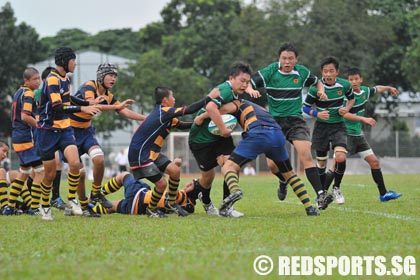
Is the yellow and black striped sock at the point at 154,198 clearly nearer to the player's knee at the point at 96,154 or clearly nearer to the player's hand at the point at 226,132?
the player's knee at the point at 96,154

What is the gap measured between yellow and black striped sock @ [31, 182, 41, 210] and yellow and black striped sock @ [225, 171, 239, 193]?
131 inches

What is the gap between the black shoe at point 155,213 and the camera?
38.3 ft

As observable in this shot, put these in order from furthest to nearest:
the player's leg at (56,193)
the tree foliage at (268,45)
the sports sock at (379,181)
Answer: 1. the tree foliage at (268,45)
2. the sports sock at (379,181)
3. the player's leg at (56,193)

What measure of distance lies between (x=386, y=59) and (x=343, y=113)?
4130cm

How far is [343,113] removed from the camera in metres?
13.9

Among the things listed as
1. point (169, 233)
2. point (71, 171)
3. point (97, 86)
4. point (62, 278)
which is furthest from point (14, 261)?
point (97, 86)

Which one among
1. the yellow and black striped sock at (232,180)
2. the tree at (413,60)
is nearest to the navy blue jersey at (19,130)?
the yellow and black striped sock at (232,180)

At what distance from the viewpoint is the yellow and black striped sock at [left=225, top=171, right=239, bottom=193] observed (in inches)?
424

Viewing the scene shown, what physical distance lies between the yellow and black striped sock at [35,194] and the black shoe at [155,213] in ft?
6.27

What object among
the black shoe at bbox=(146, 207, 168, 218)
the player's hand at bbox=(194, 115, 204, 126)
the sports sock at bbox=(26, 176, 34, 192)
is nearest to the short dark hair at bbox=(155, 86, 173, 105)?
the player's hand at bbox=(194, 115, 204, 126)

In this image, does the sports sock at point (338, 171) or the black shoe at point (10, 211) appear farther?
the sports sock at point (338, 171)

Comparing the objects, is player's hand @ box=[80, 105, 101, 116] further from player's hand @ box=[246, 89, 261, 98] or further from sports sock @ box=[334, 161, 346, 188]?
sports sock @ box=[334, 161, 346, 188]

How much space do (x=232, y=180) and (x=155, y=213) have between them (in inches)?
58.0

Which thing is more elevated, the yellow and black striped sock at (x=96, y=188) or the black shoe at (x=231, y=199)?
the black shoe at (x=231, y=199)
